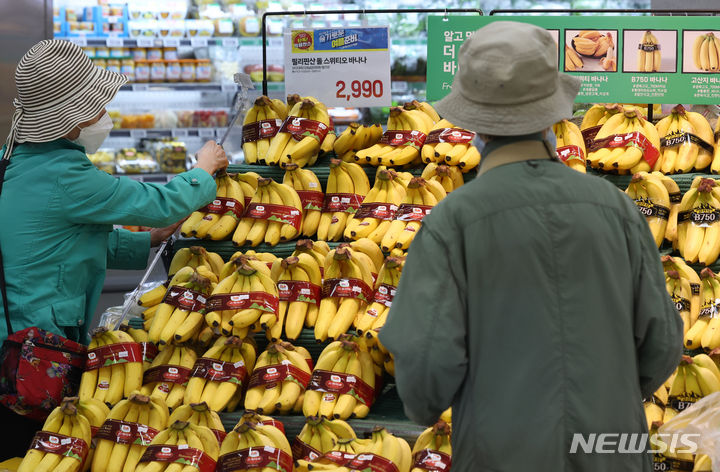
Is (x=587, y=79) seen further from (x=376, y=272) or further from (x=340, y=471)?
(x=340, y=471)

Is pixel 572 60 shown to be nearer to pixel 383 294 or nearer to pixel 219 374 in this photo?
pixel 383 294

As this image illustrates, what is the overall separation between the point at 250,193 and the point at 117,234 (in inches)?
23.2

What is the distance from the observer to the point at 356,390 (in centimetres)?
256

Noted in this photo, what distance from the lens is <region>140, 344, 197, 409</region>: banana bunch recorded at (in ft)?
8.87

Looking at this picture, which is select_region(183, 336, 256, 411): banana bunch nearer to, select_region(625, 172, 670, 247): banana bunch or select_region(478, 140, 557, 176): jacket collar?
select_region(478, 140, 557, 176): jacket collar

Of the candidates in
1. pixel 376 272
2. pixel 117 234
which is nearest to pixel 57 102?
pixel 117 234

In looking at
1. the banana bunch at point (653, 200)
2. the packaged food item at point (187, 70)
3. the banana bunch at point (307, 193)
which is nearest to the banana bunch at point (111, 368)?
the banana bunch at point (307, 193)

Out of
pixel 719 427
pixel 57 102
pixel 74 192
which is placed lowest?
pixel 719 427

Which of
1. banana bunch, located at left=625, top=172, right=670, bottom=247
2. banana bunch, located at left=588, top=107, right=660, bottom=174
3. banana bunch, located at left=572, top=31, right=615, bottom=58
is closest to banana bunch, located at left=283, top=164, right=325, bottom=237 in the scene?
banana bunch, located at left=588, top=107, right=660, bottom=174

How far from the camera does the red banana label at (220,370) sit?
2656 mm

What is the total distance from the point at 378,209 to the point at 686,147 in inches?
52.7

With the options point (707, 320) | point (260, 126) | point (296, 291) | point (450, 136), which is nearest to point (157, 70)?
point (260, 126)

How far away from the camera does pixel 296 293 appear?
2.89 metres

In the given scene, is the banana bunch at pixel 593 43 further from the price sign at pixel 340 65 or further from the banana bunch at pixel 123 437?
the banana bunch at pixel 123 437
